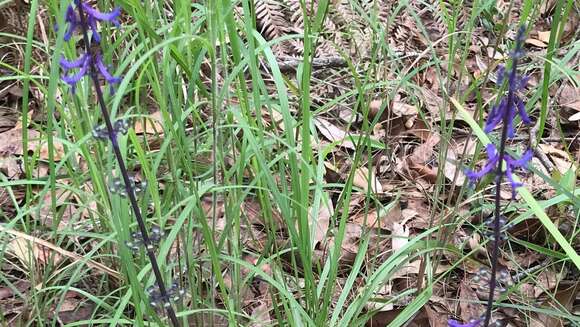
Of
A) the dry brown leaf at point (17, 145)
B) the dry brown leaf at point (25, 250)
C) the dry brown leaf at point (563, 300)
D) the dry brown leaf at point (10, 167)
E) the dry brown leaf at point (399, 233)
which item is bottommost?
the dry brown leaf at point (563, 300)

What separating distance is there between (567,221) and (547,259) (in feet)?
0.67

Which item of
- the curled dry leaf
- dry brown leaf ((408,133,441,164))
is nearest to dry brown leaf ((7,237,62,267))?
the curled dry leaf

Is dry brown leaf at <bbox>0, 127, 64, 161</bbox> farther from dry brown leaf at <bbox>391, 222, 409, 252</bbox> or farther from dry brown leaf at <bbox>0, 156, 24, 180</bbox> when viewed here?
dry brown leaf at <bbox>391, 222, 409, 252</bbox>

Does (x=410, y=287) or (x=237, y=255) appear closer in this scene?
(x=237, y=255)

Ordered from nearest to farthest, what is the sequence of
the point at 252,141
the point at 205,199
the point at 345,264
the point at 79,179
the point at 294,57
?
the point at 252,141 < the point at 79,179 < the point at 345,264 < the point at 205,199 < the point at 294,57

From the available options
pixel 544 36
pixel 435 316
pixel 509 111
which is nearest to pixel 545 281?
pixel 435 316

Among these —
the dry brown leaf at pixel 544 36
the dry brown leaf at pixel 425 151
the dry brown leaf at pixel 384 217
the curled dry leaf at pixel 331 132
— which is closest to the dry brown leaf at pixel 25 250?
the dry brown leaf at pixel 384 217

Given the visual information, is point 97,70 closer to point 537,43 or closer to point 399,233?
point 399,233

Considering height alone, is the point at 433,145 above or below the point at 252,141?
below

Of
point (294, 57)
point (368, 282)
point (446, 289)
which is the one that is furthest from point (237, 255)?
point (294, 57)

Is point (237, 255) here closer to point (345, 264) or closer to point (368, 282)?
point (368, 282)

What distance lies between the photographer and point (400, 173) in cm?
298

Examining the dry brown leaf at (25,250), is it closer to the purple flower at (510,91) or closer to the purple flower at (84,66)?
the purple flower at (84,66)

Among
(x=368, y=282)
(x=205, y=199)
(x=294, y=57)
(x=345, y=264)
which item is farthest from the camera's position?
(x=294, y=57)
